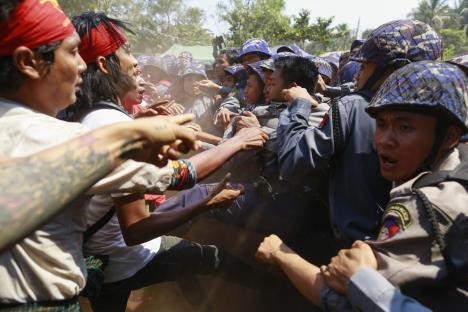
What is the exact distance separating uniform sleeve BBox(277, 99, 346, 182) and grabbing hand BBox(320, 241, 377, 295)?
673 millimetres

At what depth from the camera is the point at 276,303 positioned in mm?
2846

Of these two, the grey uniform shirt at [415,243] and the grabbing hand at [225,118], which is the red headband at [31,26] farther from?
the grabbing hand at [225,118]

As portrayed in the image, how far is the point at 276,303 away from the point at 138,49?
45.8 metres

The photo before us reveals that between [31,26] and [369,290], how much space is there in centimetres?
153

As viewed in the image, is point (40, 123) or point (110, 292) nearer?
point (40, 123)

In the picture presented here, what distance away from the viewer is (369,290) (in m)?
1.23

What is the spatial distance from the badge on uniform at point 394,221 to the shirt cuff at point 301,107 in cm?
102

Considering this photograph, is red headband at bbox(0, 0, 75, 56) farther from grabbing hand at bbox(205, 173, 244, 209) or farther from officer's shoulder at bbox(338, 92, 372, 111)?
officer's shoulder at bbox(338, 92, 372, 111)

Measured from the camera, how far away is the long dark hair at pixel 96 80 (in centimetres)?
201

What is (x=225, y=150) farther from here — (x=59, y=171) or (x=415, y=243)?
(x=59, y=171)

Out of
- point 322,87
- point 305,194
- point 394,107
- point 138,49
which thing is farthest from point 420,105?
point 138,49

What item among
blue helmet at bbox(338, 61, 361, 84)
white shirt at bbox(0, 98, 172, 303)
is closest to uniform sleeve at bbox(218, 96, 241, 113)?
Result: blue helmet at bbox(338, 61, 361, 84)

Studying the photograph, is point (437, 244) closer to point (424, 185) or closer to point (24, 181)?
point (424, 185)

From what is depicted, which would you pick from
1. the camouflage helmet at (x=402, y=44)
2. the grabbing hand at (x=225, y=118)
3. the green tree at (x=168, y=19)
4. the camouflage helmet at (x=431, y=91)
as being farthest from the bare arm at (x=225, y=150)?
the green tree at (x=168, y=19)
